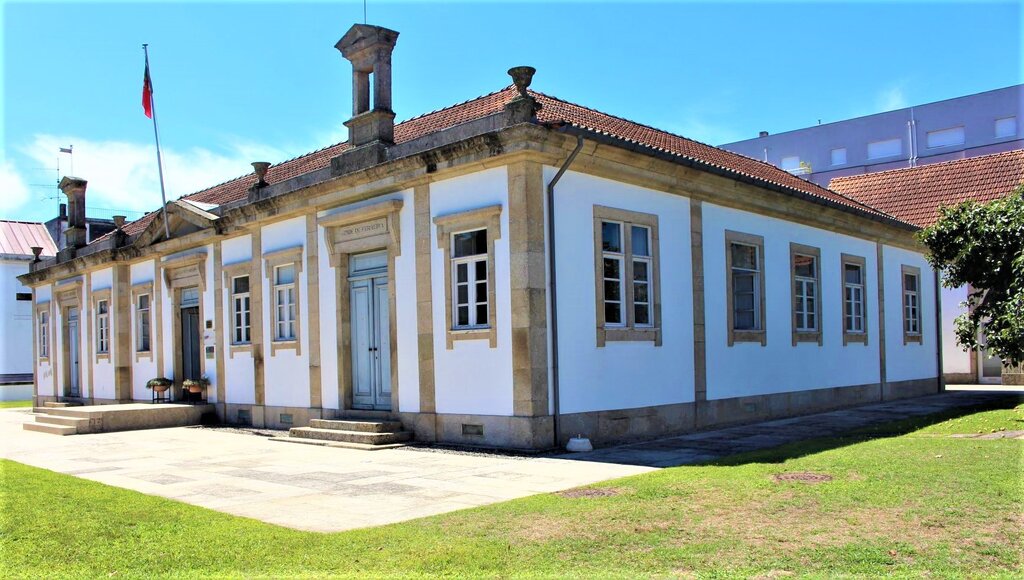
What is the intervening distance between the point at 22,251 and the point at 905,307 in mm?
36019

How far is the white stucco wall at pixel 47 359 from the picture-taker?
26.3 meters

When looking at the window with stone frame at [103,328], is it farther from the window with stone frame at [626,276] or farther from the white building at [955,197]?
the white building at [955,197]

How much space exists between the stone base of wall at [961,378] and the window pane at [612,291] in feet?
56.1

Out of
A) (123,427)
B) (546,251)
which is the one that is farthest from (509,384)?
(123,427)

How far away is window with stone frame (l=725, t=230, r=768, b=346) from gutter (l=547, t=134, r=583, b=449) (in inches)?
184

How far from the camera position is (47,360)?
1064 inches

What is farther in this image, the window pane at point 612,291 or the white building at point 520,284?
the window pane at point 612,291

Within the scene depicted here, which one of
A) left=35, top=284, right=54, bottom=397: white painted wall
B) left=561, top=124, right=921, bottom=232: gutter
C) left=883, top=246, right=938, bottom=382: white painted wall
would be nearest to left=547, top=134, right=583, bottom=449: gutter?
left=561, top=124, right=921, bottom=232: gutter

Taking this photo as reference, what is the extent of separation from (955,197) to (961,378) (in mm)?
5279

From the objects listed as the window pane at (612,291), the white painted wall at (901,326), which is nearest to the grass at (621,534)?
the window pane at (612,291)

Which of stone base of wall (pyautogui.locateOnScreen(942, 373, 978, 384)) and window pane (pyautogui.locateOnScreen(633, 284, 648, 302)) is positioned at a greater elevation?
window pane (pyautogui.locateOnScreen(633, 284, 648, 302))

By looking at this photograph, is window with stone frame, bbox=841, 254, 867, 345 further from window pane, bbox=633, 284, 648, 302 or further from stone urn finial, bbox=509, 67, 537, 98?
stone urn finial, bbox=509, 67, 537, 98

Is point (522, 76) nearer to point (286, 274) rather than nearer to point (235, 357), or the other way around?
point (286, 274)

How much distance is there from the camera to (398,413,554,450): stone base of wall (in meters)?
11.4
